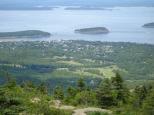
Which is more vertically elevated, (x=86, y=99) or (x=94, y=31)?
(x=94, y=31)

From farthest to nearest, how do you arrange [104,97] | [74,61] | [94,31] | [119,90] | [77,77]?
[94,31] < [74,61] < [77,77] < [119,90] < [104,97]

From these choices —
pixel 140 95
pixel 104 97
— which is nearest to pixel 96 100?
pixel 104 97

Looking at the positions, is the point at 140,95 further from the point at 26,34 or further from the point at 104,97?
the point at 26,34

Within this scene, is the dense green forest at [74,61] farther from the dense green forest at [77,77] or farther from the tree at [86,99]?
the tree at [86,99]

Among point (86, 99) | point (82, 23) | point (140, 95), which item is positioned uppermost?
point (82, 23)

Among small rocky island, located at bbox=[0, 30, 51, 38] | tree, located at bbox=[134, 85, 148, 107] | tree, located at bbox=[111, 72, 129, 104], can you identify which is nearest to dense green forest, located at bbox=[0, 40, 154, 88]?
small rocky island, located at bbox=[0, 30, 51, 38]

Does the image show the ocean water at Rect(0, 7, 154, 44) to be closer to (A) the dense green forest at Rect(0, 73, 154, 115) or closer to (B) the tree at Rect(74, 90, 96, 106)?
(A) the dense green forest at Rect(0, 73, 154, 115)

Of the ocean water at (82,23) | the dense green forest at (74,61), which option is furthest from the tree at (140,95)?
the ocean water at (82,23)

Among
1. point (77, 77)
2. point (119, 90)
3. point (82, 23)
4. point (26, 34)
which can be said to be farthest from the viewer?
point (82, 23)

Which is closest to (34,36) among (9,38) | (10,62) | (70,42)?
(9,38)

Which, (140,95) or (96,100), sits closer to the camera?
(96,100)
